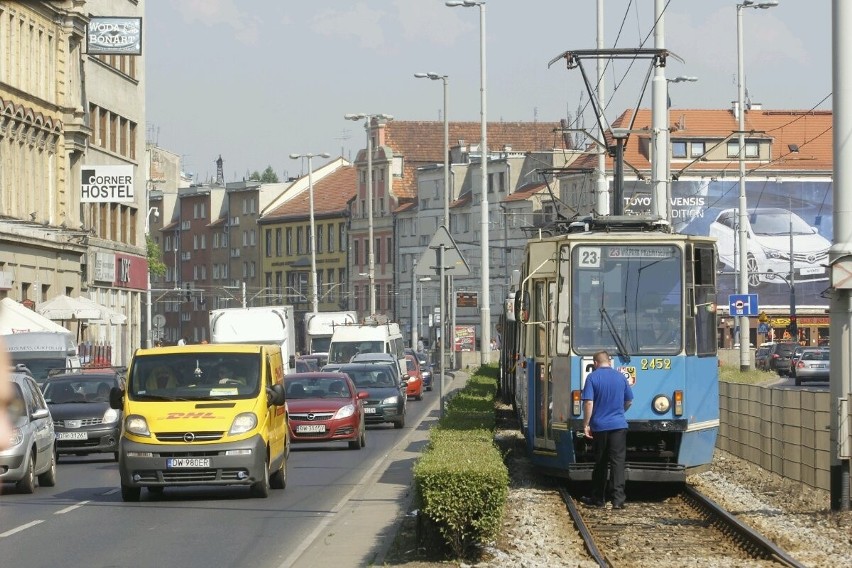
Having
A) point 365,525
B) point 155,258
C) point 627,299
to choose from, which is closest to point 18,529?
point 365,525

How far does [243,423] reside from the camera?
750 inches

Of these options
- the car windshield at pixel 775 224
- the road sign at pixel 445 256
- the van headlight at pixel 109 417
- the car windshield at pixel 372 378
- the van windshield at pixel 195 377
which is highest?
the car windshield at pixel 775 224

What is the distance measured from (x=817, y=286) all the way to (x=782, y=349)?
28.4 meters

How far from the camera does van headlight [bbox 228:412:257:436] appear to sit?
1898 centimetres

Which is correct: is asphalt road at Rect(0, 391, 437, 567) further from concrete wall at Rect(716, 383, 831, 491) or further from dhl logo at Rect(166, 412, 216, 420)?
concrete wall at Rect(716, 383, 831, 491)

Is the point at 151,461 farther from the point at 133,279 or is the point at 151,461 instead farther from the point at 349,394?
the point at 133,279

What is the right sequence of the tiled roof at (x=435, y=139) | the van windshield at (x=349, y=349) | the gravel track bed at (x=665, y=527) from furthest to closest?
the tiled roof at (x=435, y=139) → the van windshield at (x=349, y=349) → the gravel track bed at (x=665, y=527)

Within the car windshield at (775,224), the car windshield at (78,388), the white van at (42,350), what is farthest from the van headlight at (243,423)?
the car windshield at (775,224)

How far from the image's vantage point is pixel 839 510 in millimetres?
16016

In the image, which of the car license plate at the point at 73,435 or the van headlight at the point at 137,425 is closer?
the van headlight at the point at 137,425

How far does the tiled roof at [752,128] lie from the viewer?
114875 millimetres

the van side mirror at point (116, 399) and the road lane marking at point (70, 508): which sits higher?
the van side mirror at point (116, 399)

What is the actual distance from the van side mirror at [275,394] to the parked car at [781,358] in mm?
62906

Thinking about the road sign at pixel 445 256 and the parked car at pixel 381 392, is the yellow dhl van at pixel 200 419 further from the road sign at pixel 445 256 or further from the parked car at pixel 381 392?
the parked car at pixel 381 392
